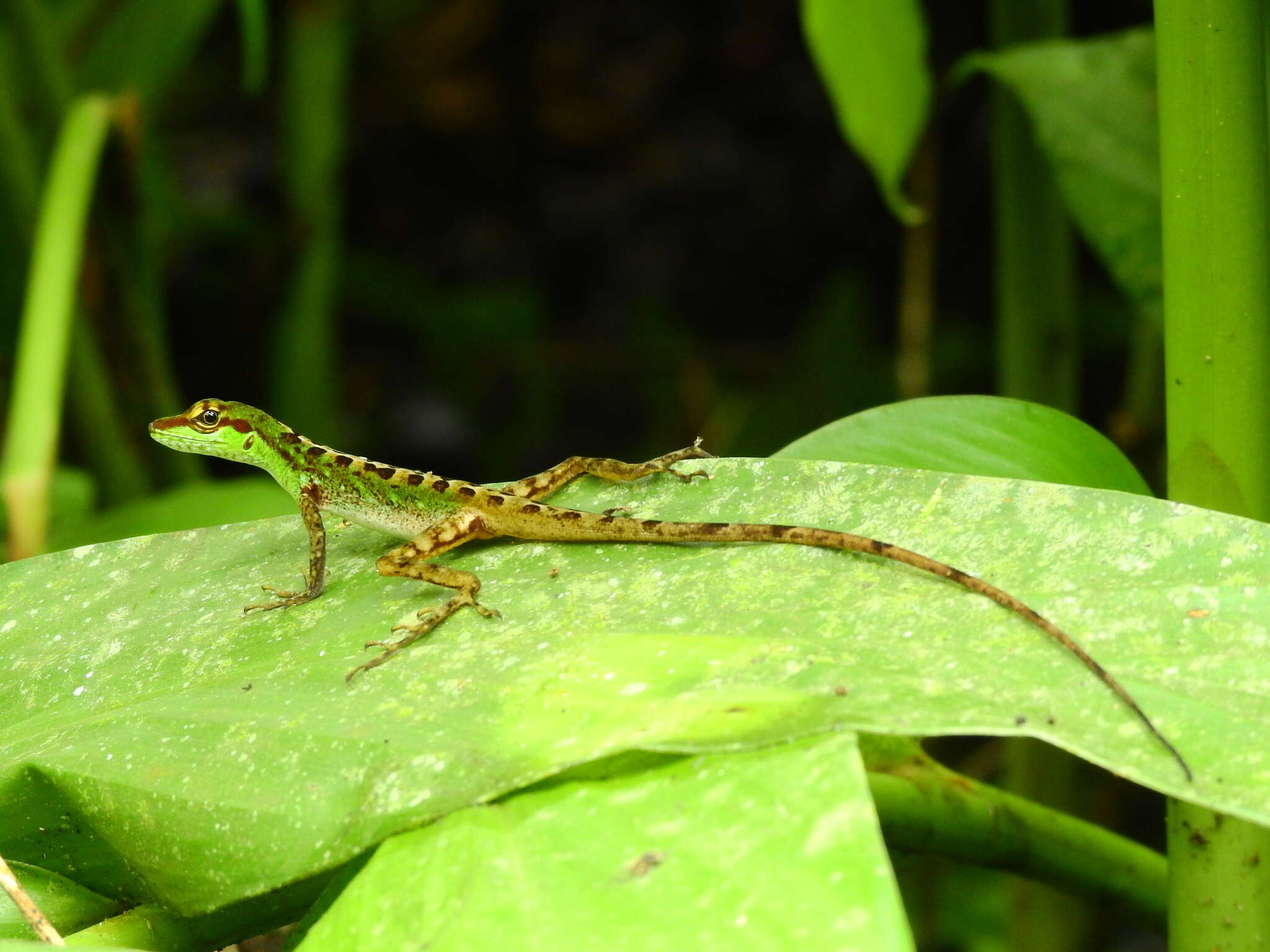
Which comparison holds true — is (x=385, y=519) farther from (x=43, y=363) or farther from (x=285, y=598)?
(x=43, y=363)

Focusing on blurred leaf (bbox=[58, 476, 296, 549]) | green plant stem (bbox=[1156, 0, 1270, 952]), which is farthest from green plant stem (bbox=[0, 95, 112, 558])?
green plant stem (bbox=[1156, 0, 1270, 952])

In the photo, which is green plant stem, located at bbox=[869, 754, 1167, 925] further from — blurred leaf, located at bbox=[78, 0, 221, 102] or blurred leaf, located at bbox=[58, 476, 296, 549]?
blurred leaf, located at bbox=[78, 0, 221, 102]

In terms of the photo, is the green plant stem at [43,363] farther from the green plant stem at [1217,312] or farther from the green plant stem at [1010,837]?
the green plant stem at [1217,312]

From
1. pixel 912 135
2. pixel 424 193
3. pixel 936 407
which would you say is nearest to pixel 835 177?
pixel 424 193

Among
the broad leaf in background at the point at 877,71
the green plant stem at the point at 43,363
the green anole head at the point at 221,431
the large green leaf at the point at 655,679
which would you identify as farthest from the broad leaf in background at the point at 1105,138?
the green plant stem at the point at 43,363

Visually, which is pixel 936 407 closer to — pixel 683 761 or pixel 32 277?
pixel 683 761
